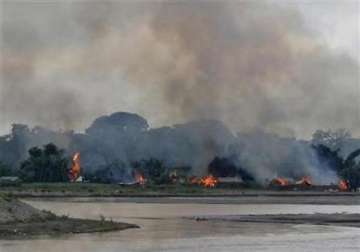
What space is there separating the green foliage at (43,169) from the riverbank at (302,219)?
6926cm

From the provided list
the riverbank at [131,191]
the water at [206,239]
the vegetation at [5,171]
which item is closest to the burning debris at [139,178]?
the riverbank at [131,191]

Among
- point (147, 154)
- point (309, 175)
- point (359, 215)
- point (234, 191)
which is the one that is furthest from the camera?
point (147, 154)

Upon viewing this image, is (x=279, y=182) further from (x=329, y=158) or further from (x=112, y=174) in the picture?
(x=112, y=174)

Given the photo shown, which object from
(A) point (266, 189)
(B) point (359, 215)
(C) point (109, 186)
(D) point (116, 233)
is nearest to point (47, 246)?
(D) point (116, 233)

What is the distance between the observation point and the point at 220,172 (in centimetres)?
14988

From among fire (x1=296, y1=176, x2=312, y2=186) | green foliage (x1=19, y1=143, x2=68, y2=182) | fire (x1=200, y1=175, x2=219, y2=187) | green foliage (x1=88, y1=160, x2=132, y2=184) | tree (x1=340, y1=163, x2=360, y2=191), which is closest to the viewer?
green foliage (x1=19, y1=143, x2=68, y2=182)

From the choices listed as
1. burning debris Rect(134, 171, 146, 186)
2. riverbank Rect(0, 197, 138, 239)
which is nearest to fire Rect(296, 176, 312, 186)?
burning debris Rect(134, 171, 146, 186)

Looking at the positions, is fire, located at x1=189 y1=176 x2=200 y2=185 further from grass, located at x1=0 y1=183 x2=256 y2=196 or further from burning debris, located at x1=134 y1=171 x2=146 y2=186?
burning debris, located at x1=134 y1=171 x2=146 y2=186

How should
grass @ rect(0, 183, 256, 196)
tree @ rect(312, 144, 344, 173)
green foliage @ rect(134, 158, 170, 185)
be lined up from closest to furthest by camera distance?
grass @ rect(0, 183, 256, 196) → green foliage @ rect(134, 158, 170, 185) → tree @ rect(312, 144, 344, 173)

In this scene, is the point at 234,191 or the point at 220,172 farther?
the point at 220,172

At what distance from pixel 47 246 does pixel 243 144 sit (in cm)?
10508

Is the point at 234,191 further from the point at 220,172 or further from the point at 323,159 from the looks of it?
the point at 323,159

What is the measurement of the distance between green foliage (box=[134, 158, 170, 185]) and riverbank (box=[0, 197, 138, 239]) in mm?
84553

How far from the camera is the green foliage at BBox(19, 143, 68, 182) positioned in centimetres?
12968
